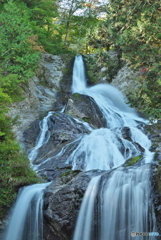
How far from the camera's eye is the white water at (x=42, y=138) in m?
10.4

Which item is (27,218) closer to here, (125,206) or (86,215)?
(86,215)

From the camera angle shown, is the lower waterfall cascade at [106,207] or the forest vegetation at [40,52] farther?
the forest vegetation at [40,52]

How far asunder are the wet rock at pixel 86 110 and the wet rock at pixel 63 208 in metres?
6.86

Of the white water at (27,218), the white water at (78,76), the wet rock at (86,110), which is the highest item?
the white water at (78,76)

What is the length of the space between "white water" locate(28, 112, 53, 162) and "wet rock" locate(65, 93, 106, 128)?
5.75ft

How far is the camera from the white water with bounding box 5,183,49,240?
625cm

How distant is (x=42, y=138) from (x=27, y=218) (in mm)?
5389

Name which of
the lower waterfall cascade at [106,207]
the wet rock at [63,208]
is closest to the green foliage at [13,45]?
the lower waterfall cascade at [106,207]

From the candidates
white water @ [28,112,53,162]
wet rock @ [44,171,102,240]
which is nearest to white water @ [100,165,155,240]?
wet rock @ [44,171,102,240]

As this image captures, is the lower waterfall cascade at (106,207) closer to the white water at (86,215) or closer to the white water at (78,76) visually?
the white water at (86,215)

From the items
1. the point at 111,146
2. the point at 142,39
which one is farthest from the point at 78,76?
the point at 111,146

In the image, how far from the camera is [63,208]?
5.87 meters

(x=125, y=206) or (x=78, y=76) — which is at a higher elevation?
(x=78, y=76)

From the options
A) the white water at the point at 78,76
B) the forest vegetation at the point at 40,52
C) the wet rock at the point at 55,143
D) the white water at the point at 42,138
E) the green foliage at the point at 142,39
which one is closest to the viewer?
the forest vegetation at the point at 40,52
